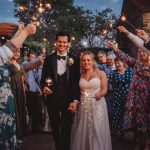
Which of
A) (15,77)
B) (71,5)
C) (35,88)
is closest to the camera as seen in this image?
(15,77)

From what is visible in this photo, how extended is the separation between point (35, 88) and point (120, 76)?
2488mm

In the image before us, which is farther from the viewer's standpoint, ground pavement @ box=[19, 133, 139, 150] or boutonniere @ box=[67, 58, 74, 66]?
ground pavement @ box=[19, 133, 139, 150]

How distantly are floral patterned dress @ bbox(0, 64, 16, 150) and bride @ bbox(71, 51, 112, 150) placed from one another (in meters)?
2.46

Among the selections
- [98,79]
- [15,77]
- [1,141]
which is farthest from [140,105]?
[1,141]

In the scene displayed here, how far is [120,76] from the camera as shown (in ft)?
30.3

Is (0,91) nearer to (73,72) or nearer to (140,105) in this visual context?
(73,72)

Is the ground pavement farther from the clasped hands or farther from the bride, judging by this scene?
the clasped hands

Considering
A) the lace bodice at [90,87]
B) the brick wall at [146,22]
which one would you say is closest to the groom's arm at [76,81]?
the lace bodice at [90,87]

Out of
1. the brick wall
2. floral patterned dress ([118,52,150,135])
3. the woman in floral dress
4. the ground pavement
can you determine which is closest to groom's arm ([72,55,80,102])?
the woman in floral dress

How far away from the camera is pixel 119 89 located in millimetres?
9320

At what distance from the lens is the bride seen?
21.7 feet

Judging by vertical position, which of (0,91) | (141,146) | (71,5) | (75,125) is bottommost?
(141,146)

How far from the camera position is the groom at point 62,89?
245 inches

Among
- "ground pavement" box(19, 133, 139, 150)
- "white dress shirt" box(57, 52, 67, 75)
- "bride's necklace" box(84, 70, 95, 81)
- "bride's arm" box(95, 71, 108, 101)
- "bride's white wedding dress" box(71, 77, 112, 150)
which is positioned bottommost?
"ground pavement" box(19, 133, 139, 150)
